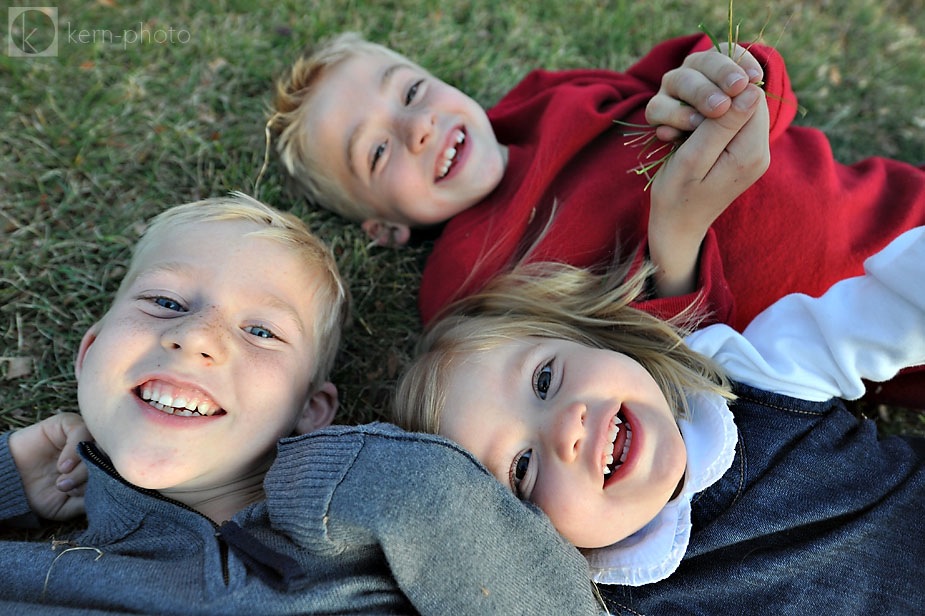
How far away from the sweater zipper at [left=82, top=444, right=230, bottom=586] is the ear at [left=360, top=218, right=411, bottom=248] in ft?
5.33

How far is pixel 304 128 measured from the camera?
353 cm

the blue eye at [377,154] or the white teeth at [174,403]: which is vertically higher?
the blue eye at [377,154]

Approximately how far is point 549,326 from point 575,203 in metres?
0.71

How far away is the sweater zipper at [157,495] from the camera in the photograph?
220 cm

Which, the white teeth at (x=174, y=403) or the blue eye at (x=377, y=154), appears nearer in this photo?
the white teeth at (x=174, y=403)

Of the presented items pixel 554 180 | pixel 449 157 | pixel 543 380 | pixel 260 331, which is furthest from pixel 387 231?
pixel 543 380

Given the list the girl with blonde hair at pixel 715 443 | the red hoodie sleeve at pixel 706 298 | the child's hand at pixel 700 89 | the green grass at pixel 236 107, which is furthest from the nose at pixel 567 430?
the green grass at pixel 236 107

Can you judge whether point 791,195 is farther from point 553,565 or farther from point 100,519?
point 100,519

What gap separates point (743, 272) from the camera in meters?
3.00

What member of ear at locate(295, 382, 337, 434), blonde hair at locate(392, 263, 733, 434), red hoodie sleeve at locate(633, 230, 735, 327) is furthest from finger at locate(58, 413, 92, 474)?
red hoodie sleeve at locate(633, 230, 735, 327)

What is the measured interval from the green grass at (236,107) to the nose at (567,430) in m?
1.18

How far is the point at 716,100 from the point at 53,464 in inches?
106

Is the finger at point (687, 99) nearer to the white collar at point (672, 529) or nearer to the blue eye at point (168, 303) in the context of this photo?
the white collar at point (672, 529)

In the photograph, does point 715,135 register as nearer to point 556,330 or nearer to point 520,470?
point 556,330
